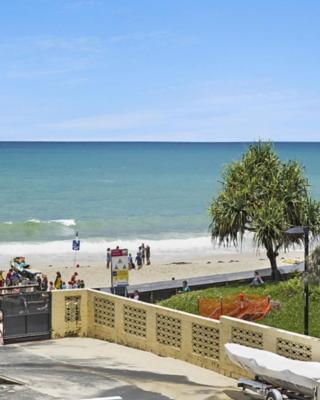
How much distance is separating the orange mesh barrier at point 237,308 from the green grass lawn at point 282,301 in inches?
11.1

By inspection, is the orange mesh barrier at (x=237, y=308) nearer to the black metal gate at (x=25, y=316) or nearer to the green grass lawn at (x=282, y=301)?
the green grass lawn at (x=282, y=301)

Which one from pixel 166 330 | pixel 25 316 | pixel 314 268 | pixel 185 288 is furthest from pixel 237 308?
pixel 185 288

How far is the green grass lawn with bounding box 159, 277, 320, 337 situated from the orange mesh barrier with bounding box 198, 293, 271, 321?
281 mm

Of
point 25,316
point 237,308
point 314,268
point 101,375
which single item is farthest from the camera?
point 237,308

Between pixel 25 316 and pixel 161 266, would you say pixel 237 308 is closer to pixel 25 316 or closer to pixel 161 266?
pixel 25 316

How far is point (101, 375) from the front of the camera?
64.7 ft

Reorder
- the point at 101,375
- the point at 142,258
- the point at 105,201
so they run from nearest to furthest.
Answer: the point at 101,375, the point at 142,258, the point at 105,201

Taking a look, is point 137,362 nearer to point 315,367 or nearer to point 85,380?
point 85,380

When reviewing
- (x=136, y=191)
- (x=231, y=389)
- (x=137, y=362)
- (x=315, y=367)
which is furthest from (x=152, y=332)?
(x=136, y=191)

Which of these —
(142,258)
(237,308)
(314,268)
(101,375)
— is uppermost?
(314,268)

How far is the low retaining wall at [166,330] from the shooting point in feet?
62.2

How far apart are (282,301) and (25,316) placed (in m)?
8.44

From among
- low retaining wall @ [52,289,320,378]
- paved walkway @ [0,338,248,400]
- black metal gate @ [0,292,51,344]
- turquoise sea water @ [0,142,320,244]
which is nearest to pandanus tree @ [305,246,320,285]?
low retaining wall @ [52,289,320,378]

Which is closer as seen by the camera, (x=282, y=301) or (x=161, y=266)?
(x=282, y=301)
